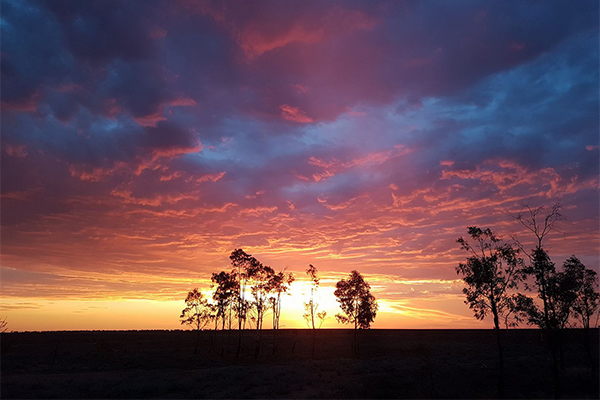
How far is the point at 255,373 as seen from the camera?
45.2m

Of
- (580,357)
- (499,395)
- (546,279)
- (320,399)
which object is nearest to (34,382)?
(320,399)

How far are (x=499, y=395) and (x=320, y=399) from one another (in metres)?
16.3

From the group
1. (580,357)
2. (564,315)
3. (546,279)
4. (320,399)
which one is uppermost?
(546,279)

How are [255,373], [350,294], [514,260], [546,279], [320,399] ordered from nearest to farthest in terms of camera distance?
[320,399], [514,260], [546,279], [255,373], [350,294]

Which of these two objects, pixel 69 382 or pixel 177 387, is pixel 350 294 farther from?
pixel 69 382

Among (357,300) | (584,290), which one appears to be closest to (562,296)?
(584,290)

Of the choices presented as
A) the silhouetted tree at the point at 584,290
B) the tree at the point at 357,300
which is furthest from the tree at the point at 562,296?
the tree at the point at 357,300

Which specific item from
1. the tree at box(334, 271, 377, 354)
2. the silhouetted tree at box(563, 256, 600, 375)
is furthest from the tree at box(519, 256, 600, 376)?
the tree at box(334, 271, 377, 354)

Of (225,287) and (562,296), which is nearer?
(562,296)

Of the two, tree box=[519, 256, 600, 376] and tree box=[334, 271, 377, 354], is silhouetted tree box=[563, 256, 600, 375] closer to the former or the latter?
tree box=[519, 256, 600, 376]

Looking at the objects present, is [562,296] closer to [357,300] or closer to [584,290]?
[584,290]

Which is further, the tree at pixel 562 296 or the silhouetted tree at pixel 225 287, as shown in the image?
the silhouetted tree at pixel 225 287

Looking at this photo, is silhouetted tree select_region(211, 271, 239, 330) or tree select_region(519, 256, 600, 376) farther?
silhouetted tree select_region(211, 271, 239, 330)

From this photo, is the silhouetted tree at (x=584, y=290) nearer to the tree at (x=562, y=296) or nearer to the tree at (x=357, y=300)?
the tree at (x=562, y=296)
